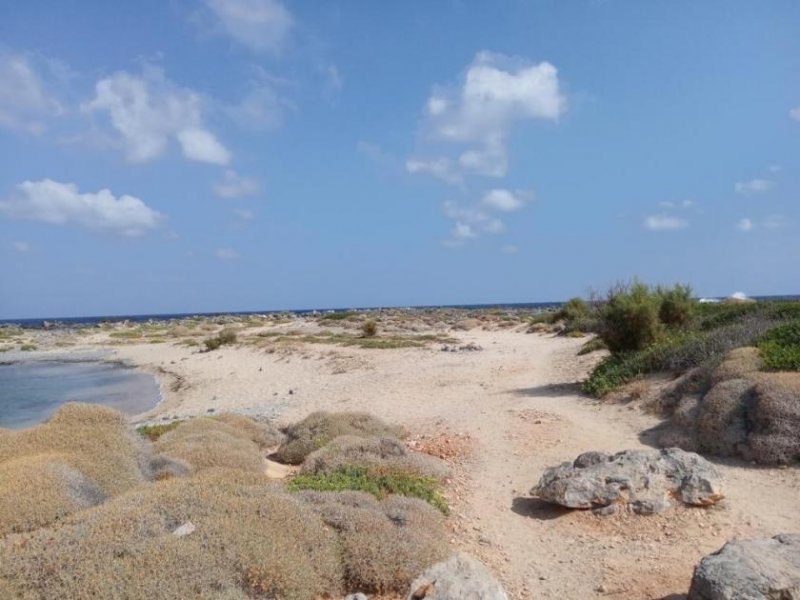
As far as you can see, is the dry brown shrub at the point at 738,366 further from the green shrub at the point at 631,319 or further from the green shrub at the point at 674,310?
the green shrub at the point at 674,310

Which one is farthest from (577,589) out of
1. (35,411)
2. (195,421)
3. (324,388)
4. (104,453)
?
(35,411)

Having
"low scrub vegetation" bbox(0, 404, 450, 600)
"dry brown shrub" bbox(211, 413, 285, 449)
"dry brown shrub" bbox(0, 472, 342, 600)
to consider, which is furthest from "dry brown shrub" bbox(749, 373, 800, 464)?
"dry brown shrub" bbox(211, 413, 285, 449)

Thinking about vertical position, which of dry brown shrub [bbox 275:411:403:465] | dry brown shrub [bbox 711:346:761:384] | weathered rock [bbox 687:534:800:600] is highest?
dry brown shrub [bbox 711:346:761:384]

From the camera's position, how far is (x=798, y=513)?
284 inches

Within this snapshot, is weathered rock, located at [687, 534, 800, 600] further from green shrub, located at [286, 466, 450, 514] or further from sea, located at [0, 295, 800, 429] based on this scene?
sea, located at [0, 295, 800, 429]

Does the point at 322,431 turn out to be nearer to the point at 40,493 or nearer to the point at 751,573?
the point at 40,493

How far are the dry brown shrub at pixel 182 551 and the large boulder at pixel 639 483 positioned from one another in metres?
3.43

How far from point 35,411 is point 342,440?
54.2 feet

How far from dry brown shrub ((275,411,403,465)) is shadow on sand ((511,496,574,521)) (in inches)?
159

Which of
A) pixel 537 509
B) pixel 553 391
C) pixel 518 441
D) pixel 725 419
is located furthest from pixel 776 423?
→ pixel 553 391

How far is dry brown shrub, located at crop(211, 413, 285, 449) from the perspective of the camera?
1212cm

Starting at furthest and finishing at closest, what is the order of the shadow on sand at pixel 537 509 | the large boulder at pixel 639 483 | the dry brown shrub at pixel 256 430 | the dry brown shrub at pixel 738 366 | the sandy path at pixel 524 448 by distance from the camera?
the dry brown shrub at pixel 256 430 < the dry brown shrub at pixel 738 366 < the shadow on sand at pixel 537 509 < the large boulder at pixel 639 483 < the sandy path at pixel 524 448

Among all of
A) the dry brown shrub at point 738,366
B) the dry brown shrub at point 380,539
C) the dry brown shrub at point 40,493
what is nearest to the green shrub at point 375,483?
the dry brown shrub at point 380,539

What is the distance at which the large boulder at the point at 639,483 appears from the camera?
288 inches
